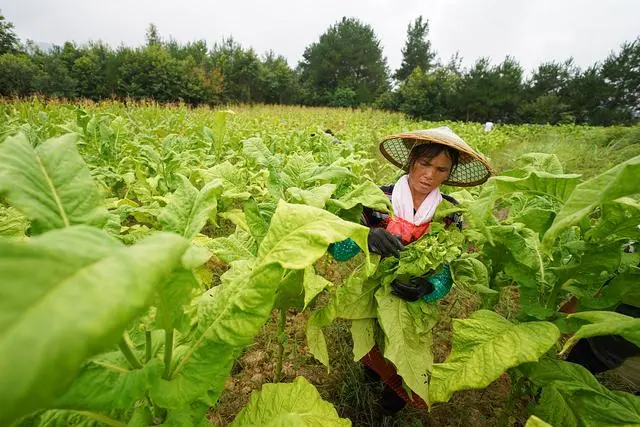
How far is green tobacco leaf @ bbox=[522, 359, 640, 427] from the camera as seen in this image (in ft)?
3.43

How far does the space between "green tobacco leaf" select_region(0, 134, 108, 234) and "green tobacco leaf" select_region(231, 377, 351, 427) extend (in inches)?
31.5

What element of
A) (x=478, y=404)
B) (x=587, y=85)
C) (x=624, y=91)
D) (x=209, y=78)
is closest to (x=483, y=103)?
(x=587, y=85)

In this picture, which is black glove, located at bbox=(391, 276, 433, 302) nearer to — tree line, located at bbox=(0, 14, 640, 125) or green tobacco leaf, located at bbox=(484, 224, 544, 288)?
green tobacco leaf, located at bbox=(484, 224, 544, 288)

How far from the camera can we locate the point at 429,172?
1.86m

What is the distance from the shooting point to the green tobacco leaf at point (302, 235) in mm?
713

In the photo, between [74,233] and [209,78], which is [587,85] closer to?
[209,78]

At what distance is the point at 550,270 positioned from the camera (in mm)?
1327

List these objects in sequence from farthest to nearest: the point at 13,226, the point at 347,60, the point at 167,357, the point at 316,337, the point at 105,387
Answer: the point at 347,60 < the point at 316,337 < the point at 13,226 < the point at 167,357 < the point at 105,387

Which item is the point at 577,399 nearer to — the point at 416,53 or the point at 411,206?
the point at 411,206

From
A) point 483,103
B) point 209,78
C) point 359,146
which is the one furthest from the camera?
point 483,103

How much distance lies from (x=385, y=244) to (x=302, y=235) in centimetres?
84

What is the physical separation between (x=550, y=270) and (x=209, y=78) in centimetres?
3346

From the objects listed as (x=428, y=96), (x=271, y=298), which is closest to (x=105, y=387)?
(x=271, y=298)

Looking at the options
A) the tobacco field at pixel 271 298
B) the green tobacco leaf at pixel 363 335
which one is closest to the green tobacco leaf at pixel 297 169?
the tobacco field at pixel 271 298
